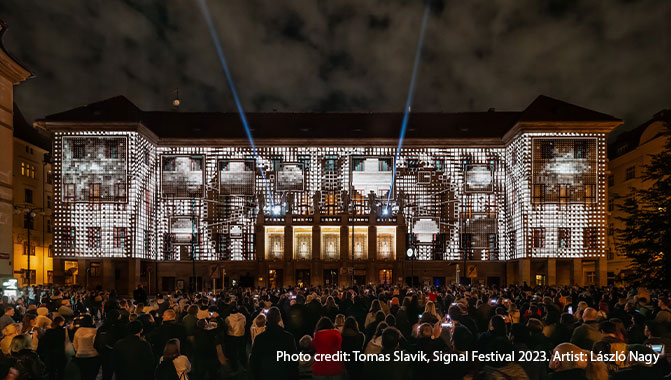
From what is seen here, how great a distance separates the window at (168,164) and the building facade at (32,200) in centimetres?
1299

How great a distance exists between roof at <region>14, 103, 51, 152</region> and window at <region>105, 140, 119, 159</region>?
12.9 m

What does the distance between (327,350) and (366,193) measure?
5692 cm

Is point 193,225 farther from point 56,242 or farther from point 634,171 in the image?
point 634,171

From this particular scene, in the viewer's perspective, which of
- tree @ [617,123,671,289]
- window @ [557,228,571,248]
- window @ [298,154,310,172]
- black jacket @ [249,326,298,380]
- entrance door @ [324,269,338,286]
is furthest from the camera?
window @ [298,154,310,172]

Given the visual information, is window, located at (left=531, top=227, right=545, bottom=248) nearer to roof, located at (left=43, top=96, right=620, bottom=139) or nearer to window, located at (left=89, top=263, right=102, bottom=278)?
roof, located at (left=43, top=96, right=620, bottom=139)

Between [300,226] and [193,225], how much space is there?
1120 centimetres

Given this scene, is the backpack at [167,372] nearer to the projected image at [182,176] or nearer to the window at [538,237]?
the window at [538,237]

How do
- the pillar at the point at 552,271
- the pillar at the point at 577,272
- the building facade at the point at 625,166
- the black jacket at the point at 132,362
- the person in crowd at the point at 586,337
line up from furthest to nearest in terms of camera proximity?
the building facade at the point at 625,166, the pillar at the point at 577,272, the pillar at the point at 552,271, the person in crowd at the point at 586,337, the black jacket at the point at 132,362

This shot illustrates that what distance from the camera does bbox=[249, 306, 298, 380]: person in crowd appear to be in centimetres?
985

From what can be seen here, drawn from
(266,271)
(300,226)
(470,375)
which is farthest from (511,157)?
(470,375)

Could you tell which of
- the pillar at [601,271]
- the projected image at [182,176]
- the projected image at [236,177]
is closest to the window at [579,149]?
the pillar at [601,271]

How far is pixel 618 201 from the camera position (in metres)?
72.1

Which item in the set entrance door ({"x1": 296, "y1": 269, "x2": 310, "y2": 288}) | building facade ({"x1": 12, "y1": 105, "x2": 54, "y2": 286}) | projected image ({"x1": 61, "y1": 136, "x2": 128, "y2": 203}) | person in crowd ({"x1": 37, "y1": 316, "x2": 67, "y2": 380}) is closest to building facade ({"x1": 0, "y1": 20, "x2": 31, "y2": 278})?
projected image ({"x1": 61, "y1": 136, "x2": 128, "y2": 203})

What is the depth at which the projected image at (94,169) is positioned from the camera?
195 ft
